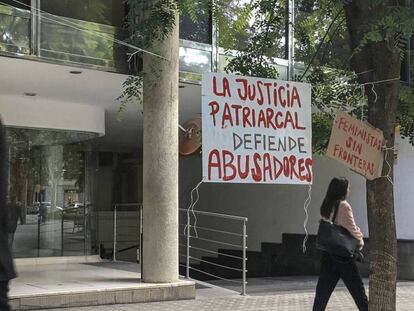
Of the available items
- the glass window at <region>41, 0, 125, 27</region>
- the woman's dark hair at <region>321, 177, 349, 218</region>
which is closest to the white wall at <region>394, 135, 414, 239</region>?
the glass window at <region>41, 0, 125, 27</region>

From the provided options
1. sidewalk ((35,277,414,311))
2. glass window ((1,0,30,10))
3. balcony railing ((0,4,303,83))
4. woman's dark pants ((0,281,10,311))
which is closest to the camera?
woman's dark pants ((0,281,10,311))

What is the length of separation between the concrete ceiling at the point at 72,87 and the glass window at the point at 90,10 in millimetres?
873

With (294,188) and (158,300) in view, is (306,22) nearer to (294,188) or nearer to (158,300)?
(158,300)

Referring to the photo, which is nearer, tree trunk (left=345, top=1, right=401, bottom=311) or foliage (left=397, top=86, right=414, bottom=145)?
tree trunk (left=345, top=1, right=401, bottom=311)

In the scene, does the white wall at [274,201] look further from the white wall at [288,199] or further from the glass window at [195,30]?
the glass window at [195,30]

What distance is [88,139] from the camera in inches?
552

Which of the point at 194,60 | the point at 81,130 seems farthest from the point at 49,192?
the point at 194,60

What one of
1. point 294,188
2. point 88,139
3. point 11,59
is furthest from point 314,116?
point 294,188

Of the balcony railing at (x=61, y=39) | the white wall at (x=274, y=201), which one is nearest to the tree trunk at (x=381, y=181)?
the balcony railing at (x=61, y=39)

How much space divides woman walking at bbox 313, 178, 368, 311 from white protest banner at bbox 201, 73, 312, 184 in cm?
95

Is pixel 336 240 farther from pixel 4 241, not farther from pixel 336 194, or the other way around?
pixel 4 241

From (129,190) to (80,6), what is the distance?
12.7 metres

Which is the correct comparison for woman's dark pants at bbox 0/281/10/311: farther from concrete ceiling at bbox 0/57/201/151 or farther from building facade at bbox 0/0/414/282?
concrete ceiling at bbox 0/57/201/151

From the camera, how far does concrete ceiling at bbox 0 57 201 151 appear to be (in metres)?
9.86
